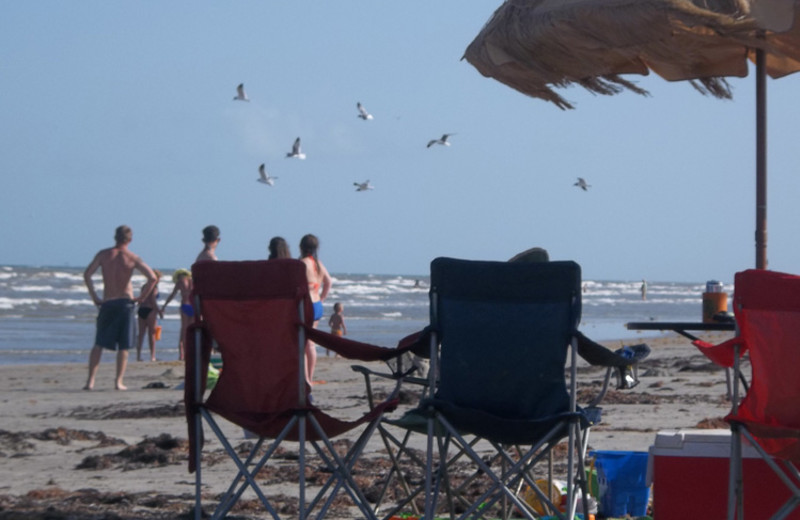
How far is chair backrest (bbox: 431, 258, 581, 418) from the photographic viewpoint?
3482mm

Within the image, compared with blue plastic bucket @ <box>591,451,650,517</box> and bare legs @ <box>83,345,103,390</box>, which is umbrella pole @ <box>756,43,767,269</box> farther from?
bare legs @ <box>83,345,103,390</box>

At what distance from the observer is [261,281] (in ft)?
12.3

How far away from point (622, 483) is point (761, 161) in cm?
154

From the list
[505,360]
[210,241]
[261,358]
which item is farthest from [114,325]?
[505,360]

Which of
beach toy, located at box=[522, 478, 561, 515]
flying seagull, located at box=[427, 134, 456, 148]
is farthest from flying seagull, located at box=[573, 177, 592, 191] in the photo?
beach toy, located at box=[522, 478, 561, 515]

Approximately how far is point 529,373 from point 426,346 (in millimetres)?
370

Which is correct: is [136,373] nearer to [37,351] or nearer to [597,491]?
[37,351]

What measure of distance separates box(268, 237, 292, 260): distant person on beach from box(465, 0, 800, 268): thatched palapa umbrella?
252 cm

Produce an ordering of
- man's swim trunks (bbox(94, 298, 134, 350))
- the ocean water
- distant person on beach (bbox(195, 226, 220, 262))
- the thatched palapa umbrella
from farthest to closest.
Answer: the ocean water, man's swim trunks (bbox(94, 298, 134, 350)), distant person on beach (bbox(195, 226, 220, 262)), the thatched palapa umbrella

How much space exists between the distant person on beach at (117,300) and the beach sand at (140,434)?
39cm

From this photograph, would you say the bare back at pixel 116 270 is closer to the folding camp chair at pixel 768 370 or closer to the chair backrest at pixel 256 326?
the chair backrest at pixel 256 326

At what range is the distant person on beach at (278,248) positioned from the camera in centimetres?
707

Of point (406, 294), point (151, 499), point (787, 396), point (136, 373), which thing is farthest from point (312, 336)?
point (406, 294)

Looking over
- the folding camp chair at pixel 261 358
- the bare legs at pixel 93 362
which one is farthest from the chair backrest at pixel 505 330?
the bare legs at pixel 93 362
